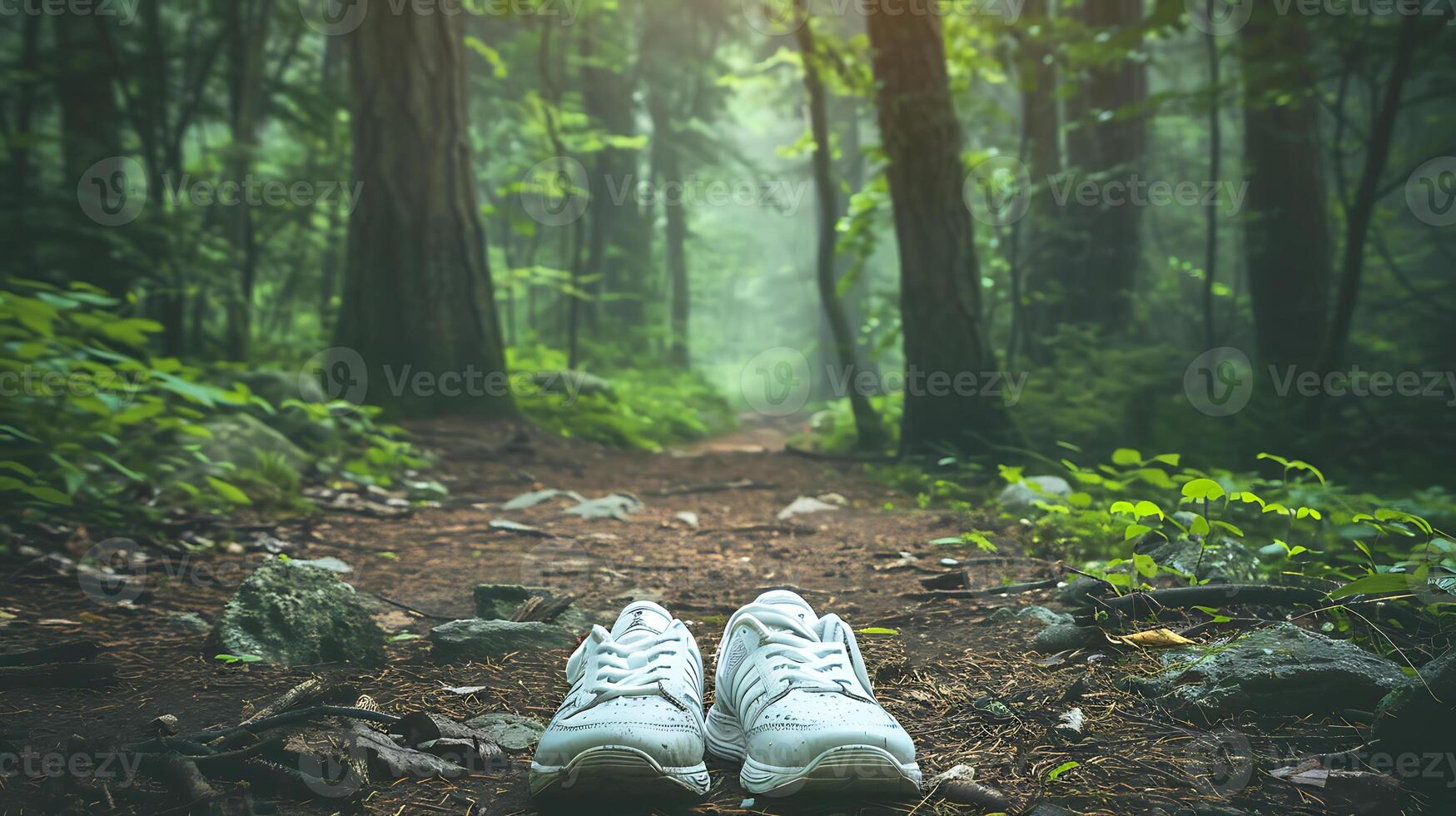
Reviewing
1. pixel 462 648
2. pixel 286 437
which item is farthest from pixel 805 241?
pixel 462 648

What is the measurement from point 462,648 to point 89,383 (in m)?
2.62

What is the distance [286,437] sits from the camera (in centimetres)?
536

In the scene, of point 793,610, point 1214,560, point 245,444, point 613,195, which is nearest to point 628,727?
point 793,610

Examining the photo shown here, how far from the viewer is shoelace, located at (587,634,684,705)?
1.74 m

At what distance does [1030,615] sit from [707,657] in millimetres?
1104

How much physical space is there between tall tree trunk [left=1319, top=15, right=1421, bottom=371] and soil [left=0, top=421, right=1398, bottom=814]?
354 centimetres

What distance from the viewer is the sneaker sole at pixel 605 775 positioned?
157 centimetres

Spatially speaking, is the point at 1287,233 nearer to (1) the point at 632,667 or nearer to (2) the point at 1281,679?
(2) the point at 1281,679

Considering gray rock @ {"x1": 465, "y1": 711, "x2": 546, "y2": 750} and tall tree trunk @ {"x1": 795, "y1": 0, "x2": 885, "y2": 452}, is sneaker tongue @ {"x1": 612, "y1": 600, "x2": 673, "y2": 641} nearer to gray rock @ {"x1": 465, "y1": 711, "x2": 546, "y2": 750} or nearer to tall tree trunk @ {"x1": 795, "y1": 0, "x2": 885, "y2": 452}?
gray rock @ {"x1": 465, "y1": 711, "x2": 546, "y2": 750}

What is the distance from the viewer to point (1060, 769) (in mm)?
1689

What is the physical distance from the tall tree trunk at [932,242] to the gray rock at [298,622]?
488cm

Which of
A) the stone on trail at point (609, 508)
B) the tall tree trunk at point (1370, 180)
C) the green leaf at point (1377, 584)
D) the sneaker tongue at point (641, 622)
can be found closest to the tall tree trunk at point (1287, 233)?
the tall tree trunk at point (1370, 180)

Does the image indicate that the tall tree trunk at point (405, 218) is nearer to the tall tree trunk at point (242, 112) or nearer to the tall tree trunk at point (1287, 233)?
the tall tree trunk at point (242, 112)

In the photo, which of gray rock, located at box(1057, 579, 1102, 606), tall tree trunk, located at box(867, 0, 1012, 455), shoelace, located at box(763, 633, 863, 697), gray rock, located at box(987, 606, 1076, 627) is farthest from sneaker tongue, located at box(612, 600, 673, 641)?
tall tree trunk, located at box(867, 0, 1012, 455)
